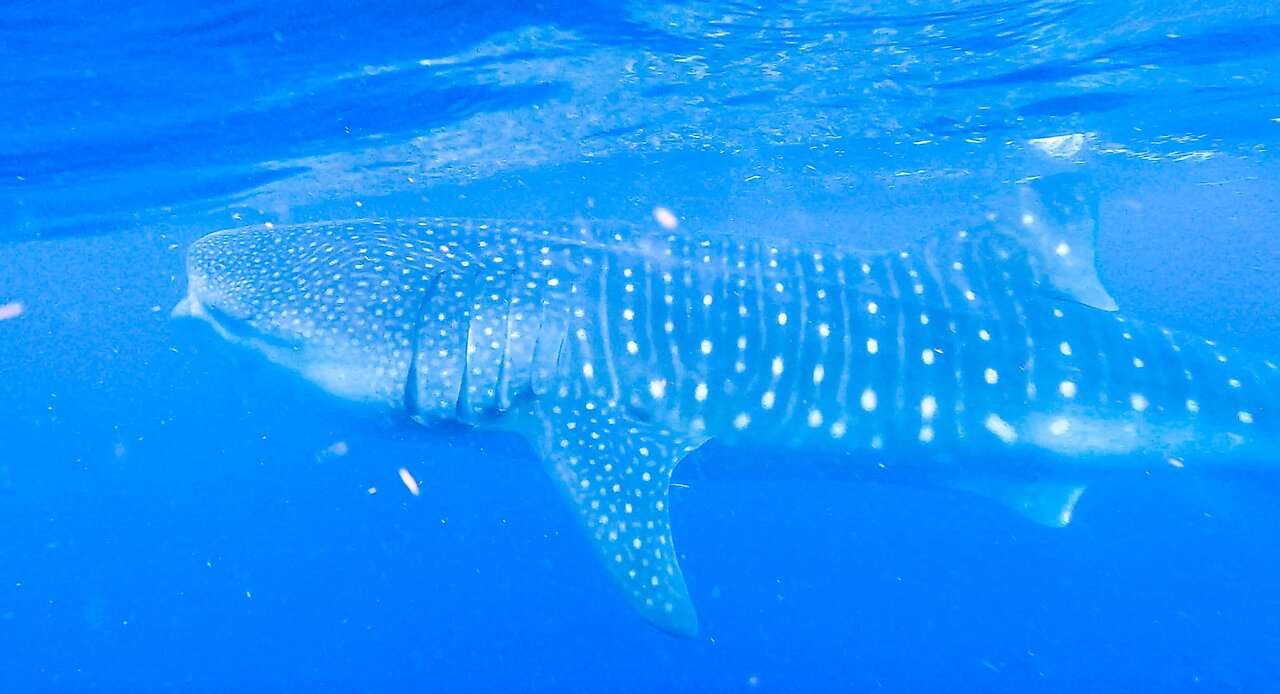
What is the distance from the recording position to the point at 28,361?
104 m

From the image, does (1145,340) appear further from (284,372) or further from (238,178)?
(238,178)

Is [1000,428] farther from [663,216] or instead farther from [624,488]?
[663,216]

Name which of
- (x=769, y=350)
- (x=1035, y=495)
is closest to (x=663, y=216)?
(x=1035, y=495)

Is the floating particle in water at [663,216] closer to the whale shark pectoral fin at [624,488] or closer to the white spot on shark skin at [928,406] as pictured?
the white spot on shark skin at [928,406]

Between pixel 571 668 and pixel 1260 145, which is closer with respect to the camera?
pixel 571 668

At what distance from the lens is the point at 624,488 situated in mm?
4320

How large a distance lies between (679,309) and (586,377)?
2.42ft

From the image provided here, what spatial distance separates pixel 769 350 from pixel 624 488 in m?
1.29

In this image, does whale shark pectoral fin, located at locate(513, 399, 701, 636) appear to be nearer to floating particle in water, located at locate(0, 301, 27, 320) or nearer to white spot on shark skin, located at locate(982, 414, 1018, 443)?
white spot on shark skin, located at locate(982, 414, 1018, 443)

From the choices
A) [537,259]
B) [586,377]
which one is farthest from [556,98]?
[586,377]

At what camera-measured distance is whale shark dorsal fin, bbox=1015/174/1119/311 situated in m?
5.06

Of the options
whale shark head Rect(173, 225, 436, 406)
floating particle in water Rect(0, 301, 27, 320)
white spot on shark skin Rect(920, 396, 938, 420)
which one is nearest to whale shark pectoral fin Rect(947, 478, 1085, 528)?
white spot on shark skin Rect(920, 396, 938, 420)

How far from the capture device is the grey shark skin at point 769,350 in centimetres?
465

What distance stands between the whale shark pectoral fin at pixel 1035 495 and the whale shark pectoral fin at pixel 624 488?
2134 mm
